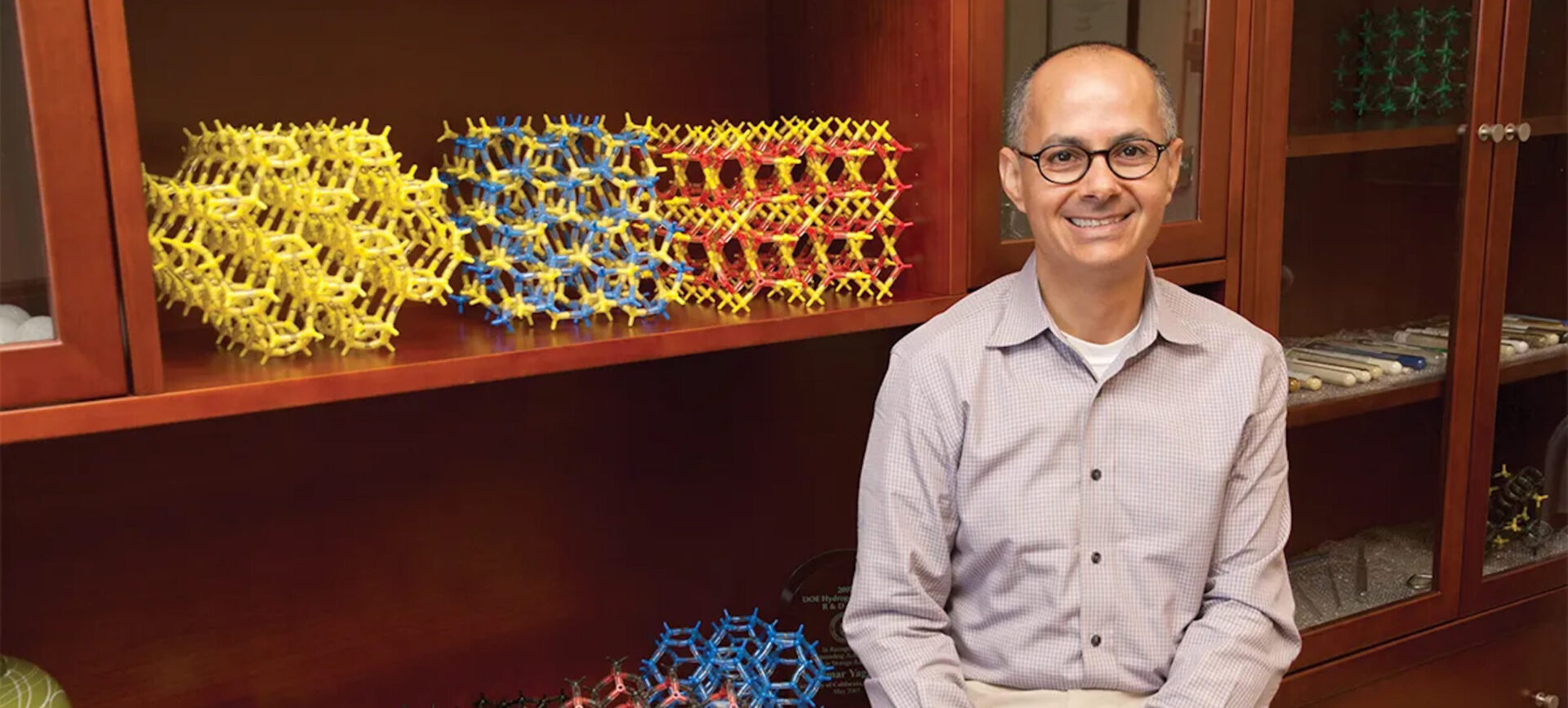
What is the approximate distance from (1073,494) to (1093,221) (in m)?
0.29

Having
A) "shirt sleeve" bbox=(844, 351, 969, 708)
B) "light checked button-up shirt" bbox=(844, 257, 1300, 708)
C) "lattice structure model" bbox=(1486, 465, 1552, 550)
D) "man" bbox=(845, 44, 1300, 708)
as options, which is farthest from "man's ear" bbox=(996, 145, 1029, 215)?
"lattice structure model" bbox=(1486, 465, 1552, 550)

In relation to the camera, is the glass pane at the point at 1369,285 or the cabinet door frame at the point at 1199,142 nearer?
the cabinet door frame at the point at 1199,142

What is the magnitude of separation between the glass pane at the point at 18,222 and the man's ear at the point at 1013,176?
3.04ft

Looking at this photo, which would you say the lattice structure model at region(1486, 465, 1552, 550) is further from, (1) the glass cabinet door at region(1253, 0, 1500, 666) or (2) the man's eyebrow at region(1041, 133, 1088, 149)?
(2) the man's eyebrow at region(1041, 133, 1088, 149)

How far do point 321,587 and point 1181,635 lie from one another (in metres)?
0.99

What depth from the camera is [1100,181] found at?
129cm

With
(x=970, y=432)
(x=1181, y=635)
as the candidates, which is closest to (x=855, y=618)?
(x=970, y=432)

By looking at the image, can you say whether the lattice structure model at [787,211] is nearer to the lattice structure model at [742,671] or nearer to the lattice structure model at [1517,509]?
the lattice structure model at [742,671]

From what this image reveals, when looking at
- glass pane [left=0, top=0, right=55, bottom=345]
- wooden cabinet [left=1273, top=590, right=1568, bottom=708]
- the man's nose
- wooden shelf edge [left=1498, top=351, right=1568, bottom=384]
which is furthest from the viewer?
wooden shelf edge [left=1498, top=351, right=1568, bottom=384]

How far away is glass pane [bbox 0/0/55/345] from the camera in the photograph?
0.96 m

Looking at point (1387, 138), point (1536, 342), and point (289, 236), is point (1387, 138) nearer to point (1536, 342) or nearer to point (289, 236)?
point (1536, 342)

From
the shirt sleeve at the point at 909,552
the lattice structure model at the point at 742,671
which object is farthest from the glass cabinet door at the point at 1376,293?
the lattice structure model at the point at 742,671

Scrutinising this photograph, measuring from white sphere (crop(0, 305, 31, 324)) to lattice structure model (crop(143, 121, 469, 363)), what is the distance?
0.14 meters

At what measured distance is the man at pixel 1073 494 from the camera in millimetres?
1344
